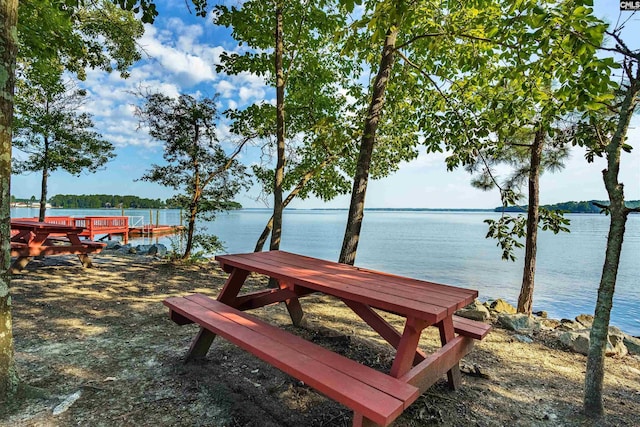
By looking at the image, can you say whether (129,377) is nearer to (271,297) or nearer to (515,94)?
(271,297)

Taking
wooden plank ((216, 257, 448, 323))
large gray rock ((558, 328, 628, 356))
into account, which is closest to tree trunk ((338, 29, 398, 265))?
wooden plank ((216, 257, 448, 323))

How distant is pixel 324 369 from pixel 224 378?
4.06 ft

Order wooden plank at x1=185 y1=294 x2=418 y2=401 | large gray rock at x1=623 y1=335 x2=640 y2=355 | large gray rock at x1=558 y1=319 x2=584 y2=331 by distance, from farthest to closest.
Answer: large gray rock at x1=558 y1=319 x2=584 y2=331 → large gray rock at x1=623 y1=335 x2=640 y2=355 → wooden plank at x1=185 y1=294 x2=418 y2=401

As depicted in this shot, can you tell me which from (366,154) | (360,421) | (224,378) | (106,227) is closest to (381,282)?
(360,421)

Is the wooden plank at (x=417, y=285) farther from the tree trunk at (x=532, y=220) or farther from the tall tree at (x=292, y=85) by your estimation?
the tree trunk at (x=532, y=220)

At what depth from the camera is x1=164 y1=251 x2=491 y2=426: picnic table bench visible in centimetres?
156

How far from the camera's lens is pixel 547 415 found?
238 cm

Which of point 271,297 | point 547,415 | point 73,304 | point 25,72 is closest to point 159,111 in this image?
point 73,304

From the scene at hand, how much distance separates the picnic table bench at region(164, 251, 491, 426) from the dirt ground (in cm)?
33

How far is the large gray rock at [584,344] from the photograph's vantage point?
3723 millimetres

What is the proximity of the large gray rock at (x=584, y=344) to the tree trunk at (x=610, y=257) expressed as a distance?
163 cm

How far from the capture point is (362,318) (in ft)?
7.88

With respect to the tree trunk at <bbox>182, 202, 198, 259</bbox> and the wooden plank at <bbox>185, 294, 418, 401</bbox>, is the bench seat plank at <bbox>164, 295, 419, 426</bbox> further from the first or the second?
the tree trunk at <bbox>182, 202, 198, 259</bbox>

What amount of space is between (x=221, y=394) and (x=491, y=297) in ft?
31.4
